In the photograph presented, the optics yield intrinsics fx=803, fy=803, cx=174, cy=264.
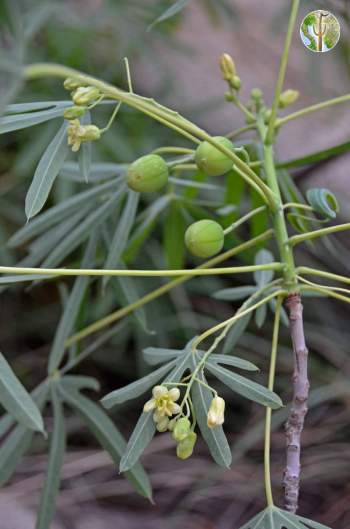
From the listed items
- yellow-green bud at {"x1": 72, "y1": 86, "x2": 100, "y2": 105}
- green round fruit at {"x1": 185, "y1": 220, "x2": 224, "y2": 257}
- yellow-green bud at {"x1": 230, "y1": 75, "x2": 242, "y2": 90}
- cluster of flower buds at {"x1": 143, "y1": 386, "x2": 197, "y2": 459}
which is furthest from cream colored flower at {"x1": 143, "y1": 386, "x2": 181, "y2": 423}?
yellow-green bud at {"x1": 230, "y1": 75, "x2": 242, "y2": 90}

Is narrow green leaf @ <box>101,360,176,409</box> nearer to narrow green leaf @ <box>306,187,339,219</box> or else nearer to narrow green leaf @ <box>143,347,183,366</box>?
narrow green leaf @ <box>143,347,183,366</box>

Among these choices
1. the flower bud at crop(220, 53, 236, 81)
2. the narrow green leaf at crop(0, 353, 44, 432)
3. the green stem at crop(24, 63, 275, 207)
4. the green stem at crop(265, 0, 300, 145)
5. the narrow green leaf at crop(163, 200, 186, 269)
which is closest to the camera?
the green stem at crop(24, 63, 275, 207)

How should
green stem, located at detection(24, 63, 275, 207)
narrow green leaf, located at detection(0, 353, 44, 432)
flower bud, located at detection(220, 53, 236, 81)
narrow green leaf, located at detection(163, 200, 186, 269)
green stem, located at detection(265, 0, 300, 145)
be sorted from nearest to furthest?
green stem, located at detection(24, 63, 275, 207), narrow green leaf, located at detection(0, 353, 44, 432), green stem, located at detection(265, 0, 300, 145), flower bud, located at detection(220, 53, 236, 81), narrow green leaf, located at detection(163, 200, 186, 269)

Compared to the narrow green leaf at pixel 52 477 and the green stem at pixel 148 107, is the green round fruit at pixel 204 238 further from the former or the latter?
the narrow green leaf at pixel 52 477

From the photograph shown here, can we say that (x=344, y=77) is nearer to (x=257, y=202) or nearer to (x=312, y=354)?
(x=312, y=354)

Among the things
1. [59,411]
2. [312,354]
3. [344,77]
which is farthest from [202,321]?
[59,411]

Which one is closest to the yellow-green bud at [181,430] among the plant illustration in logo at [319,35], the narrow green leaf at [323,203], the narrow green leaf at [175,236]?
the narrow green leaf at [323,203]

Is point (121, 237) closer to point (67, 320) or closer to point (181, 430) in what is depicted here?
point (67, 320)
